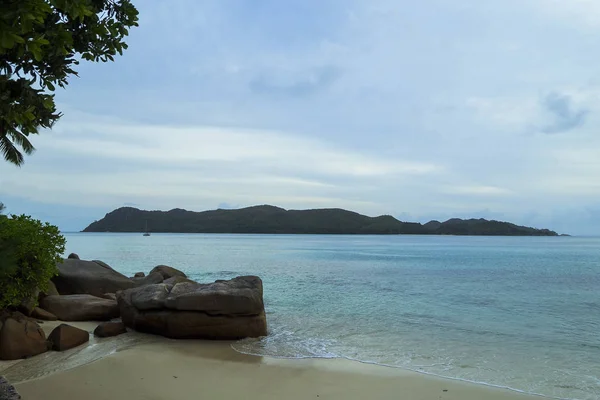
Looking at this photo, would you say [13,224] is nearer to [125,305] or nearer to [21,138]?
[125,305]

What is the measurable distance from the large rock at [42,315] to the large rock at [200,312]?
7.53 feet

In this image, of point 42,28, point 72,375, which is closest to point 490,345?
point 72,375

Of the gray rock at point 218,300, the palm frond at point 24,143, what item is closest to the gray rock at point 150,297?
the gray rock at point 218,300

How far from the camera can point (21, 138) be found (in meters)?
23.5

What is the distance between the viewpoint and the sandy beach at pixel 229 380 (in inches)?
278

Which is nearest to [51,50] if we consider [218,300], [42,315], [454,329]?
[218,300]

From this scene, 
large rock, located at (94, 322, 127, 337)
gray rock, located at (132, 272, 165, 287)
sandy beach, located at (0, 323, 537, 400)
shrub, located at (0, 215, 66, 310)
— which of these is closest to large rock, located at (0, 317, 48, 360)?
sandy beach, located at (0, 323, 537, 400)

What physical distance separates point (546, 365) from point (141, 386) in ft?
26.9

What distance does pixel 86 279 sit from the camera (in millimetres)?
16109

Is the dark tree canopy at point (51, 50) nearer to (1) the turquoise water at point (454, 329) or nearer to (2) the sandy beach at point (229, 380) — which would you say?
(2) the sandy beach at point (229, 380)

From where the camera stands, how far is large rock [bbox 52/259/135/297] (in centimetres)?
1546

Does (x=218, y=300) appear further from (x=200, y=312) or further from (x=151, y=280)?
(x=151, y=280)

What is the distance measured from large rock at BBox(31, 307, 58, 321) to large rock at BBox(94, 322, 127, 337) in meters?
2.07

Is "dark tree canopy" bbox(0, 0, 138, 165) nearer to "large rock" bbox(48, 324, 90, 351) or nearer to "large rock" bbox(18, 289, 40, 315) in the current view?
"large rock" bbox(48, 324, 90, 351)
